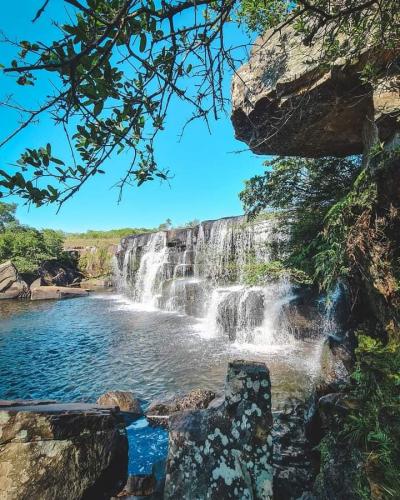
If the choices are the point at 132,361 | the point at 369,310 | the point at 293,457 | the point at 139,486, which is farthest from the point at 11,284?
the point at 369,310

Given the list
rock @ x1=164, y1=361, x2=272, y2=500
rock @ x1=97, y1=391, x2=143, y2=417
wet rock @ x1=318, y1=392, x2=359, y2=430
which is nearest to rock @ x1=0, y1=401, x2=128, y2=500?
Answer: rock @ x1=164, y1=361, x2=272, y2=500

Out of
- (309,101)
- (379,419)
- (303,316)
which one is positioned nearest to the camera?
(379,419)

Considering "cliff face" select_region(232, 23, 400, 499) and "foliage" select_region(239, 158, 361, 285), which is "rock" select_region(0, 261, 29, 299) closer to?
"foliage" select_region(239, 158, 361, 285)

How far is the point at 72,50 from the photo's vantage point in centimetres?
151

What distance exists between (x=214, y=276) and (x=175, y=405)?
34.0 feet

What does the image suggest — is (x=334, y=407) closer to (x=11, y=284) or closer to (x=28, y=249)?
(x=11, y=284)

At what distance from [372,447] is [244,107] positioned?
688 centimetres

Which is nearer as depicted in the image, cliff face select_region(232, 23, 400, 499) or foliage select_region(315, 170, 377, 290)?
cliff face select_region(232, 23, 400, 499)

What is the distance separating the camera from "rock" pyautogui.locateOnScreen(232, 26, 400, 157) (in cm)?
531

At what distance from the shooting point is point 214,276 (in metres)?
16.2

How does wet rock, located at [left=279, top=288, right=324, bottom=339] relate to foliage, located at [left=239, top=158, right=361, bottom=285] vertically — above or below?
below

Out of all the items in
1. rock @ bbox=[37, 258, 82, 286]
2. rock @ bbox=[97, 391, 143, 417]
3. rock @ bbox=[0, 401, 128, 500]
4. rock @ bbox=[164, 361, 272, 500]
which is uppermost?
rock @ bbox=[37, 258, 82, 286]

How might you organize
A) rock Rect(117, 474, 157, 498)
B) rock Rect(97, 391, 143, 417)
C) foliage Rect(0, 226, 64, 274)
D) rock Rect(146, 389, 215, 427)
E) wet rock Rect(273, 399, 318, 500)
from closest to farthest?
wet rock Rect(273, 399, 318, 500) < rock Rect(117, 474, 157, 498) < rock Rect(146, 389, 215, 427) < rock Rect(97, 391, 143, 417) < foliage Rect(0, 226, 64, 274)

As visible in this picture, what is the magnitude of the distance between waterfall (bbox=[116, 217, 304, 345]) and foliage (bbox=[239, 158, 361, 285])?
103cm
